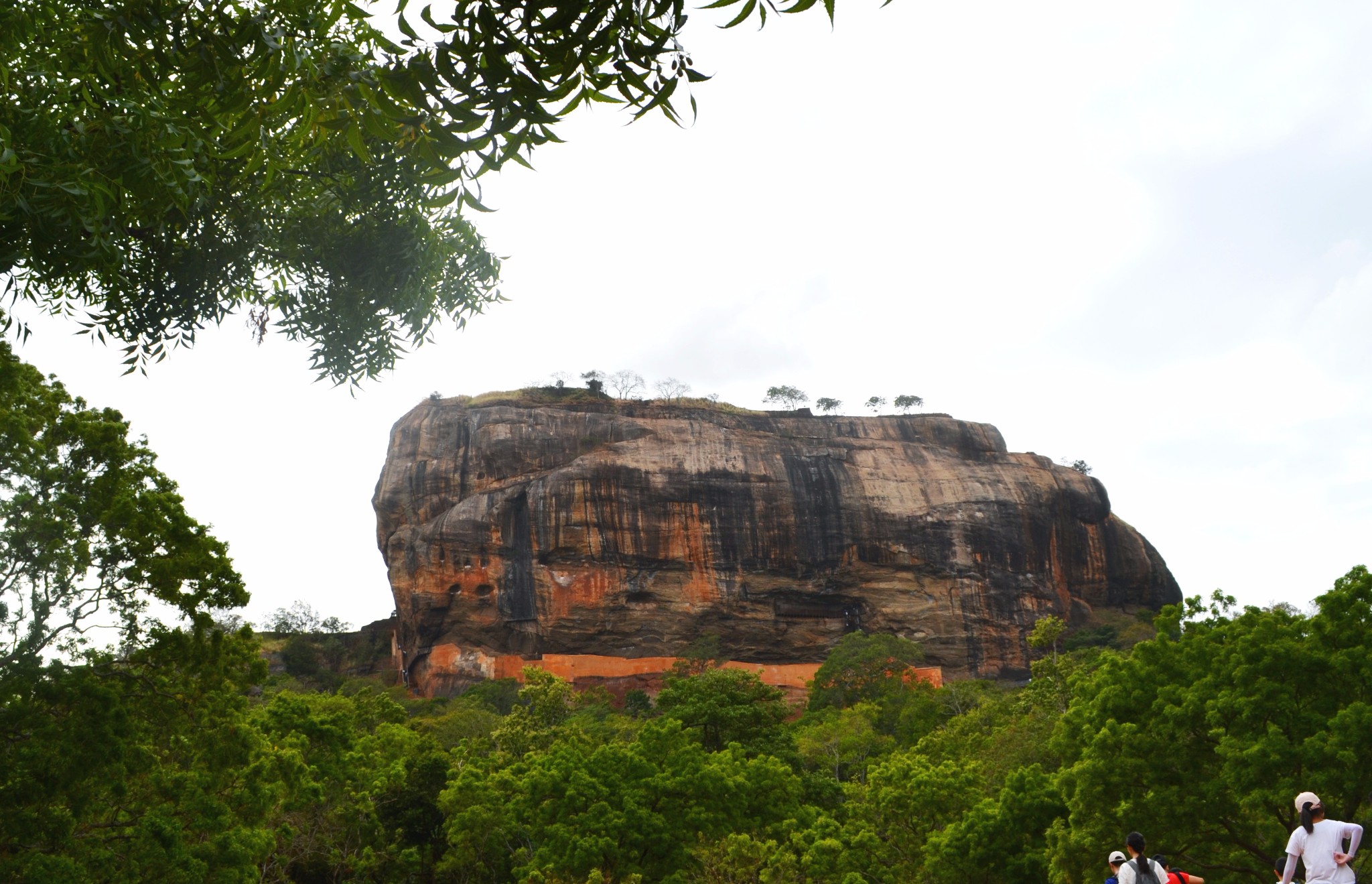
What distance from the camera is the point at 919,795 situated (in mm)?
19531

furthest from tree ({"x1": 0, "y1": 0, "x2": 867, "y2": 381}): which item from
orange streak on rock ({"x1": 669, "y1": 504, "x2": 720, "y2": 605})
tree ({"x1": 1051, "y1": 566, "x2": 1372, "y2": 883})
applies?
orange streak on rock ({"x1": 669, "y1": 504, "x2": 720, "y2": 605})

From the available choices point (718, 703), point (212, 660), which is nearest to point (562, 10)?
point (212, 660)

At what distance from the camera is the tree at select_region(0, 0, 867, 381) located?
3.46 m

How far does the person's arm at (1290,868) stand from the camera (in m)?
6.19

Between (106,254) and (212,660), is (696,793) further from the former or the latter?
(106,254)

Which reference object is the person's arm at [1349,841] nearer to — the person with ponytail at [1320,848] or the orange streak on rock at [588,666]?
the person with ponytail at [1320,848]

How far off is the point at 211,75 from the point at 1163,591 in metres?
72.7

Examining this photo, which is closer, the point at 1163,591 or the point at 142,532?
the point at 142,532

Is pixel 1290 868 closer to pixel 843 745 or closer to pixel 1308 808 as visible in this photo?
pixel 1308 808

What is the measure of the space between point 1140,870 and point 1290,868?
1.19 m

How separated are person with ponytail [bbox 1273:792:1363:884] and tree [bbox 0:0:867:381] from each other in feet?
17.4

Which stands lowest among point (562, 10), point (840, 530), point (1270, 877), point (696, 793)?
point (1270, 877)

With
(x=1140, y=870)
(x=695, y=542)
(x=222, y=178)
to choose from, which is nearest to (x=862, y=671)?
(x=695, y=542)

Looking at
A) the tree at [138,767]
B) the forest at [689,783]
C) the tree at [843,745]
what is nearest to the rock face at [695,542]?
the tree at [843,745]
